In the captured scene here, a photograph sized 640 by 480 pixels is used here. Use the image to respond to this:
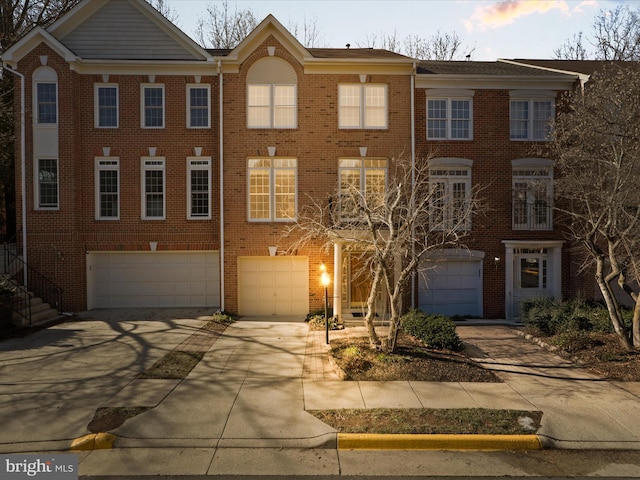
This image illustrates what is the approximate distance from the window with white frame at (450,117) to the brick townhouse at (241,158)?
5 centimetres

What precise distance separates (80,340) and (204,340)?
337 cm

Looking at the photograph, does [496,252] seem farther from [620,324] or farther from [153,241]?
[153,241]

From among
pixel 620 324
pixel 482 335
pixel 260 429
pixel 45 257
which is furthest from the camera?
pixel 45 257

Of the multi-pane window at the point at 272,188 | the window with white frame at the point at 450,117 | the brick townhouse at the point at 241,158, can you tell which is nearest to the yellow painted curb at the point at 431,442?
the brick townhouse at the point at 241,158

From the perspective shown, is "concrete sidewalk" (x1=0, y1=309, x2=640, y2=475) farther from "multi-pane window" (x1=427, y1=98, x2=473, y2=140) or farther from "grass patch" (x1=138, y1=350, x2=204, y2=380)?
"multi-pane window" (x1=427, y1=98, x2=473, y2=140)

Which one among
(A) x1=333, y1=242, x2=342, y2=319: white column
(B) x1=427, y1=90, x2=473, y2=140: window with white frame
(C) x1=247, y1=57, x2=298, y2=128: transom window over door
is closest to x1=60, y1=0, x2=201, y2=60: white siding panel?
(C) x1=247, y1=57, x2=298, y2=128: transom window over door

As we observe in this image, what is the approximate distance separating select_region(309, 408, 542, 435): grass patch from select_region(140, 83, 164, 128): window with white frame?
519 inches

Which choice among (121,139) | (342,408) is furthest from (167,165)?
(342,408)

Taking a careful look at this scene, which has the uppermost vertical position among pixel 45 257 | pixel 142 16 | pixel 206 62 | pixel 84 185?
pixel 142 16

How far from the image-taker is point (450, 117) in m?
16.6

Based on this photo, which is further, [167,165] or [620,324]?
[167,165]

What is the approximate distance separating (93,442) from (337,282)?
31.9ft

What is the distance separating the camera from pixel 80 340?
1219 centimetres

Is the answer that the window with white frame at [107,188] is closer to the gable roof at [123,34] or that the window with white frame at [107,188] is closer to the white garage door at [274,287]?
the gable roof at [123,34]
